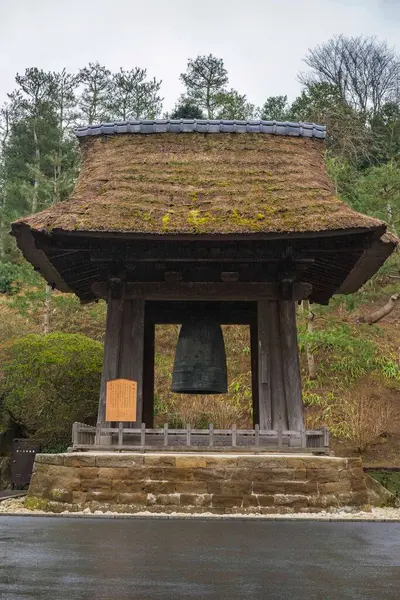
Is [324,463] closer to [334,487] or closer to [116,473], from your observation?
[334,487]

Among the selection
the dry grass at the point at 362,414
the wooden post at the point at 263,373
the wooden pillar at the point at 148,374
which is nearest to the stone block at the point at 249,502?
the wooden post at the point at 263,373

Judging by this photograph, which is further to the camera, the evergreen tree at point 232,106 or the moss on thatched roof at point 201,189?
the evergreen tree at point 232,106

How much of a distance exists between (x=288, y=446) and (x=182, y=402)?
11647 mm

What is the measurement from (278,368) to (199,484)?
2.78 m

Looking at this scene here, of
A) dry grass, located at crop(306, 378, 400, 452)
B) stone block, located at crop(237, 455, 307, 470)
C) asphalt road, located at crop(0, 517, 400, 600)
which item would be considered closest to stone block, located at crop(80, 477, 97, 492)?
asphalt road, located at crop(0, 517, 400, 600)

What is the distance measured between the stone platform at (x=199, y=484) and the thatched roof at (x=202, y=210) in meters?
3.08

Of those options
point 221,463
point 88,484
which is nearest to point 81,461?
point 88,484

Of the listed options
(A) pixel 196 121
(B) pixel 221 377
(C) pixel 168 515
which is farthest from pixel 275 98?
(C) pixel 168 515

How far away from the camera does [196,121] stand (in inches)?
513

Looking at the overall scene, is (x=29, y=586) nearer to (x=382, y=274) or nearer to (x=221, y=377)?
(x=221, y=377)

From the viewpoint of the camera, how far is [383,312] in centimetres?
2589

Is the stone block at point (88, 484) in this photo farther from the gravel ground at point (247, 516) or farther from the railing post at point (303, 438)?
the railing post at point (303, 438)

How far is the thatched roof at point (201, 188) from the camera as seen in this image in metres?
10.4

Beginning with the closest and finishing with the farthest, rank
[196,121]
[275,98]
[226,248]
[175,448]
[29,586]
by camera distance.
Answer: [29,586] < [175,448] < [226,248] < [196,121] < [275,98]
